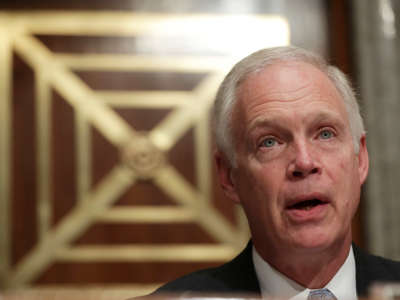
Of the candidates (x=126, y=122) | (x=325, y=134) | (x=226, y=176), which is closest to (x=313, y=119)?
(x=325, y=134)

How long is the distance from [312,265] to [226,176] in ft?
0.90

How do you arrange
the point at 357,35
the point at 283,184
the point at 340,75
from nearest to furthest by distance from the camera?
the point at 283,184
the point at 340,75
the point at 357,35

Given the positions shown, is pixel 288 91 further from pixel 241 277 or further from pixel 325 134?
pixel 241 277

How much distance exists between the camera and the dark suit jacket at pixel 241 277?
1.21 m

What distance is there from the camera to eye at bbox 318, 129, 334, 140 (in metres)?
1.18

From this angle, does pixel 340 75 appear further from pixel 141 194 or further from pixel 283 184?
pixel 141 194

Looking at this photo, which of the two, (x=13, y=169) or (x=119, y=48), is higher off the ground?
(x=119, y=48)

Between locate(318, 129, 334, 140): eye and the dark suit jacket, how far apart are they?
24 centimetres

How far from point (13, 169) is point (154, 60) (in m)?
0.79

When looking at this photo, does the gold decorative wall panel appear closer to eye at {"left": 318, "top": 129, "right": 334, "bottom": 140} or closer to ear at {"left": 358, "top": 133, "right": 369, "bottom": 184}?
ear at {"left": 358, "top": 133, "right": 369, "bottom": 184}

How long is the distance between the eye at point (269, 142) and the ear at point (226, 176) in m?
0.13

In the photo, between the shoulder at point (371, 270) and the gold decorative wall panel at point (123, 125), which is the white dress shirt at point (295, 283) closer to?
the shoulder at point (371, 270)

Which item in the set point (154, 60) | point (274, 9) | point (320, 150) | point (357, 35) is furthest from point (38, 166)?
point (320, 150)

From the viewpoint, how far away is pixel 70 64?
301cm
